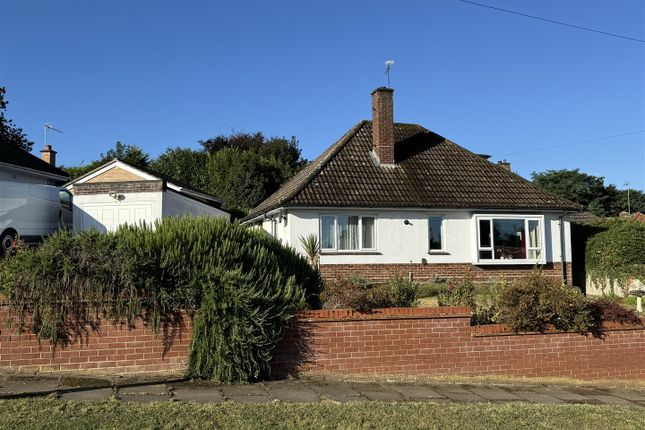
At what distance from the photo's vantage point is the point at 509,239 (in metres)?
20.3

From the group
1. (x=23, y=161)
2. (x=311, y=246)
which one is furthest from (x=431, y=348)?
(x=23, y=161)

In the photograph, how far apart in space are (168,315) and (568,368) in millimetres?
7086

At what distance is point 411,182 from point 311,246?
478cm

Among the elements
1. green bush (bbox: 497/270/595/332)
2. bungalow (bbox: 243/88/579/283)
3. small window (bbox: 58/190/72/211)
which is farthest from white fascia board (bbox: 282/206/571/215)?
green bush (bbox: 497/270/595/332)

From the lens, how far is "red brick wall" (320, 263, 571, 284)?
61.7ft

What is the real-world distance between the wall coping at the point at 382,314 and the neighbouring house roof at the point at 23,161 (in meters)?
18.7

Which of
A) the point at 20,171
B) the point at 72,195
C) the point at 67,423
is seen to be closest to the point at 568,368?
the point at 67,423

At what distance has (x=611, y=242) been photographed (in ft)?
64.8

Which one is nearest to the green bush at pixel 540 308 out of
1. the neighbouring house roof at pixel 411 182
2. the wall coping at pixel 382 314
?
the wall coping at pixel 382 314

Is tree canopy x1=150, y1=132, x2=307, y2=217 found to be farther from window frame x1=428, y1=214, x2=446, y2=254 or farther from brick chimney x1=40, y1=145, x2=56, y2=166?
window frame x1=428, y1=214, x2=446, y2=254

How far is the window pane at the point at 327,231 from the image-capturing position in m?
18.9

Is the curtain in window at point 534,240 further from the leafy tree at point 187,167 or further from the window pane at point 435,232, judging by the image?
the leafy tree at point 187,167

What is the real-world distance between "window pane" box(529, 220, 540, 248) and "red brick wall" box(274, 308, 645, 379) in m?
10.1

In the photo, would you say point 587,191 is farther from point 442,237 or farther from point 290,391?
point 290,391
